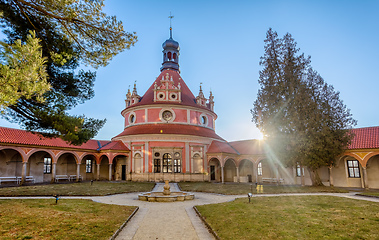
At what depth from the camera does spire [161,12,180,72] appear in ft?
136

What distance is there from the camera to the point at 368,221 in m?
8.77

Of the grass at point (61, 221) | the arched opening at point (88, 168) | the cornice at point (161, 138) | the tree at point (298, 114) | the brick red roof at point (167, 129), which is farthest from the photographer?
the arched opening at point (88, 168)

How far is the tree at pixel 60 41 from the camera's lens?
27.8 ft

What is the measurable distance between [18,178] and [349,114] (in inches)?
1375

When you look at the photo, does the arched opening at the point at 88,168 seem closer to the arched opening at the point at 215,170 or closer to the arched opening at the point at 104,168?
the arched opening at the point at 104,168

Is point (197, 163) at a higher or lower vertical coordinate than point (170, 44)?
lower

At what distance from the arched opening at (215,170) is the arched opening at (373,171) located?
17308 millimetres

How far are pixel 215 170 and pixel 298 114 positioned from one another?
15.9m

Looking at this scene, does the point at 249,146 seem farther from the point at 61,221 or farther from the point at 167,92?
the point at 61,221

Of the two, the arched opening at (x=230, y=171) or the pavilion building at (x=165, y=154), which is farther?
the arched opening at (x=230, y=171)

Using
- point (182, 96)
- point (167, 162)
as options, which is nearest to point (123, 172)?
point (167, 162)

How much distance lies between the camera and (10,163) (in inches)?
1037

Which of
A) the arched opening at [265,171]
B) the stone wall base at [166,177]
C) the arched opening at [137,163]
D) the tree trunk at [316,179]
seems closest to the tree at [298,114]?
the tree trunk at [316,179]

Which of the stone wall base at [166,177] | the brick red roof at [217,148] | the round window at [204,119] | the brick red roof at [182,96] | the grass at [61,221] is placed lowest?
the stone wall base at [166,177]
